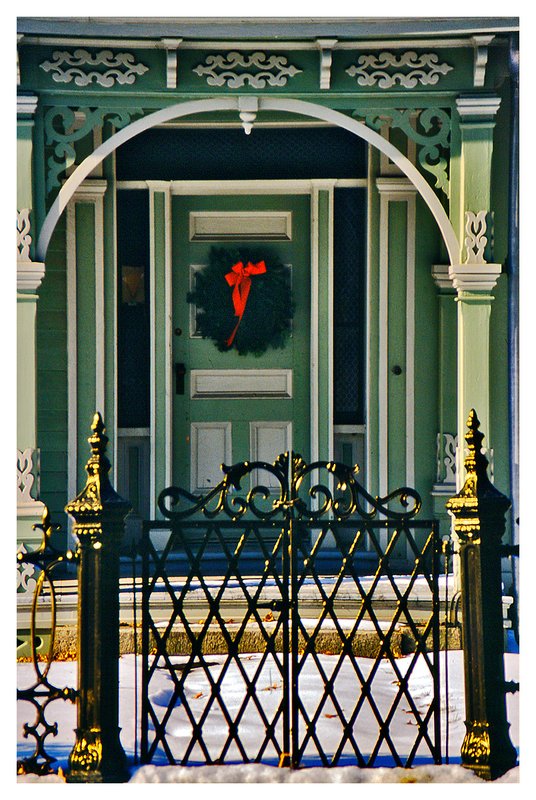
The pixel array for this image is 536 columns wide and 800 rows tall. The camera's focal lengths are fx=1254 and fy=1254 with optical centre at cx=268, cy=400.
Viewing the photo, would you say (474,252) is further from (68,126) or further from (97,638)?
(97,638)

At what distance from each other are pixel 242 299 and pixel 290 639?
297 centimetres

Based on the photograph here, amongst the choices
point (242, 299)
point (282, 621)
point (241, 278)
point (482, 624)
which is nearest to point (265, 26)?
point (241, 278)

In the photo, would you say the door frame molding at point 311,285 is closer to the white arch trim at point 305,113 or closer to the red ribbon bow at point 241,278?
the red ribbon bow at point 241,278

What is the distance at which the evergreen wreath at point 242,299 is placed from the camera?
345 inches

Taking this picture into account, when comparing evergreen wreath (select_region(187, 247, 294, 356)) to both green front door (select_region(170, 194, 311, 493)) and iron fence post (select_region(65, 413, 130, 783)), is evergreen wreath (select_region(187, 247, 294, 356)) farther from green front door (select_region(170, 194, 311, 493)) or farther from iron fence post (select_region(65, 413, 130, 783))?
iron fence post (select_region(65, 413, 130, 783))

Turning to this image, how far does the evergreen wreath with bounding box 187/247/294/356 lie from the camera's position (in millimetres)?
8766

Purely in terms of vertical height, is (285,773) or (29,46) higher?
(29,46)

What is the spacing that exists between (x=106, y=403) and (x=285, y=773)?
4.02 meters

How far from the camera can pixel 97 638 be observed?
16.8 feet

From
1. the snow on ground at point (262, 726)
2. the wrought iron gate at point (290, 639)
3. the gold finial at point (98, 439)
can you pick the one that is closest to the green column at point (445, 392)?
the wrought iron gate at point (290, 639)

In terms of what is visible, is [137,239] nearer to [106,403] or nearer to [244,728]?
[106,403]

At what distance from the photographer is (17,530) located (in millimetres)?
7395

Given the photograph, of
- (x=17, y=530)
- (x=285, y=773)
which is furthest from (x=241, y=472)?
(x=17, y=530)

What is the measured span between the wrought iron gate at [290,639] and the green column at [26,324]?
1.09m
